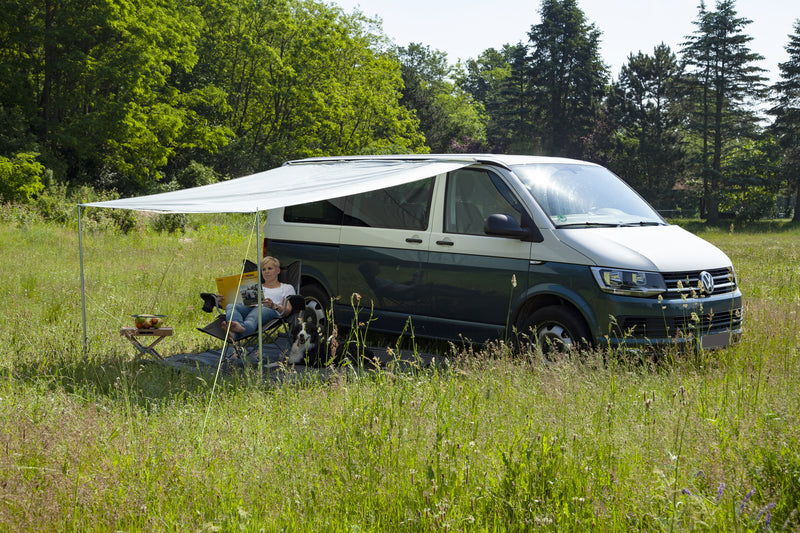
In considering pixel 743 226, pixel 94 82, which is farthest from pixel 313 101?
pixel 743 226

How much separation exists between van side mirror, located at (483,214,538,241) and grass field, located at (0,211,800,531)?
107 cm

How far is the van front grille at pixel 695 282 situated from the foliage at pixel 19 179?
77.0 feet

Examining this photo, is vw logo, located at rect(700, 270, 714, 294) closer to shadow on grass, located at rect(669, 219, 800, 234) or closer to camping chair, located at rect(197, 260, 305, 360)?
camping chair, located at rect(197, 260, 305, 360)

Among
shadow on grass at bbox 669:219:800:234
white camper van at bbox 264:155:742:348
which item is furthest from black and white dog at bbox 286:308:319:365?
shadow on grass at bbox 669:219:800:234

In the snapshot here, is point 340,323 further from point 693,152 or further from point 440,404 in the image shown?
point 693,152

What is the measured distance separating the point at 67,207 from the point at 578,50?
49570 millimetres

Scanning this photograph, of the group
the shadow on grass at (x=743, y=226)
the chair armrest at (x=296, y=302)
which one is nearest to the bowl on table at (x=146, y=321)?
the chair armrest at (x=296, y=302)

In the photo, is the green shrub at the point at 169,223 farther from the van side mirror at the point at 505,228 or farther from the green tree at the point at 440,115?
the green tree at the point at 440,115

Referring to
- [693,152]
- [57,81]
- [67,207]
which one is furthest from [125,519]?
[693,152]

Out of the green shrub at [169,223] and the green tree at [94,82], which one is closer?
the green shrub at [169,223]

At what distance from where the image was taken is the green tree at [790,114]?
5144cm

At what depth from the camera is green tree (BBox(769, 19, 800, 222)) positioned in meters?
51.4

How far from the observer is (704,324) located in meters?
6.29

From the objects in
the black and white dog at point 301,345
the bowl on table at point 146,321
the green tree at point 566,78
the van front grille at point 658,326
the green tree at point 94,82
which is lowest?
the black and white dog at point 301,345
